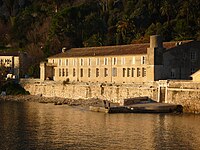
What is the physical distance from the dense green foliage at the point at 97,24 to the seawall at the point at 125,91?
15.7 m

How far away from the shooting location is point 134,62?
6194 centimetres

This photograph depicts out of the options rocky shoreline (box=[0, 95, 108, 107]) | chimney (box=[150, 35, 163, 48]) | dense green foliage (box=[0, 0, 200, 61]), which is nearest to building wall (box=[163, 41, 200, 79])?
chimney (box=[150, 35, 163, 48])

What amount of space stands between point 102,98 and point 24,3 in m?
66.3

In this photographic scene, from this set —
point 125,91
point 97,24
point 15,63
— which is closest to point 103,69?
point 125,91

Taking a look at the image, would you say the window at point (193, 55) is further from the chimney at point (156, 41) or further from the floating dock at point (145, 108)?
the floating dock at point (145, 108)

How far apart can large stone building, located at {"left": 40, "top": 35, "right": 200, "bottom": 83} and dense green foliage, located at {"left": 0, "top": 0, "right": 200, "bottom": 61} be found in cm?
1191

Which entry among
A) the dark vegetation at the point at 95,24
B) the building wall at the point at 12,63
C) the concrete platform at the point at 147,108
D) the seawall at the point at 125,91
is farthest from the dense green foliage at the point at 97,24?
the concrete platform at the point at 147,108

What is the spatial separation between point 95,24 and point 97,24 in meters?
0.44

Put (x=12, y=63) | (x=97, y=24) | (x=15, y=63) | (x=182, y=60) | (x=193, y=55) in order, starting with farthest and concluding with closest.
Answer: (x=97, y=24) < (x=15, y=63) < (x=12, y=63) < (x=193, y=55) < (x=182, y=60)

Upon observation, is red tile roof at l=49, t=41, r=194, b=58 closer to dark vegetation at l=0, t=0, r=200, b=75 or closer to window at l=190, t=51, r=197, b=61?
window at l=190, t=51, r=197, b=61

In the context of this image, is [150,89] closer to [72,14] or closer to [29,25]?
[72,14]

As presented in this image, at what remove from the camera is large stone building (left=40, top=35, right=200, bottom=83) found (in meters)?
58.0

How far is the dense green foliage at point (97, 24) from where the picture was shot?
82.0 metres

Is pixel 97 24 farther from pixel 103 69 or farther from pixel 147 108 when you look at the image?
pixel 147 108
